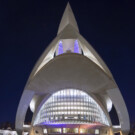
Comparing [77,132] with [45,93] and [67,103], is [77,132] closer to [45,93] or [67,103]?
[67,103]

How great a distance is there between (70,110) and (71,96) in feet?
8.45

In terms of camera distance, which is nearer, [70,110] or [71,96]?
[70,110]

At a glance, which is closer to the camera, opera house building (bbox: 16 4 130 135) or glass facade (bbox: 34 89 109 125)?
opera house building (bbox: 16 4 130 135)

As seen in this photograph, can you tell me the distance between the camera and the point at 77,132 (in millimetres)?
29547

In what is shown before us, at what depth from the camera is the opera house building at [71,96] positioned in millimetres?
29188

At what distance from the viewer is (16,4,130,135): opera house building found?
29.2 metres

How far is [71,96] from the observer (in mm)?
33000

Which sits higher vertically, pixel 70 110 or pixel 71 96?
pixel 71 96

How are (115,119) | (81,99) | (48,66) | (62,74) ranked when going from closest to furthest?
(48,66) → (62,74) → (81,99) → (115,119)

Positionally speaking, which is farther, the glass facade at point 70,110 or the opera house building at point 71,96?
the glass facade at point 70,110

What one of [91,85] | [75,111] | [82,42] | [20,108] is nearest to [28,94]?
[20,108]

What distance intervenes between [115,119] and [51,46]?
39562 mm

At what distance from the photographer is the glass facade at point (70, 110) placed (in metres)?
30.0

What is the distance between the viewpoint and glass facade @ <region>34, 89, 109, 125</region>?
30.0 metres
